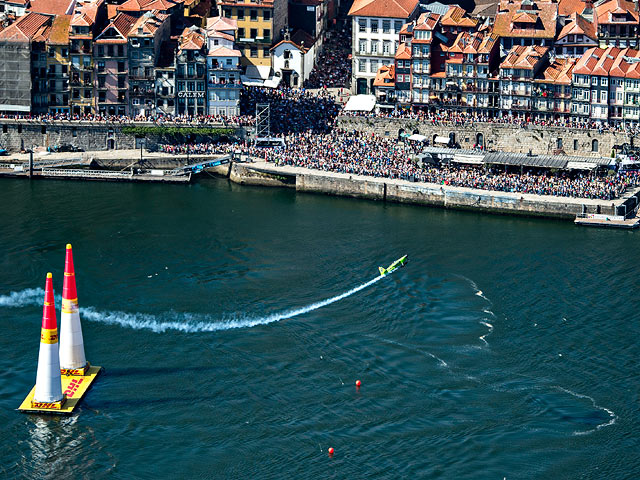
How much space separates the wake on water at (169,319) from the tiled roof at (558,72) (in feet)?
187

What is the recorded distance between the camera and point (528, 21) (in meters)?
154

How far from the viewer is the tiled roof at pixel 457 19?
159 metres

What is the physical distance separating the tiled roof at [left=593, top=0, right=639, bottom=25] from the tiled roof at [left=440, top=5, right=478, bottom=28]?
575 inches

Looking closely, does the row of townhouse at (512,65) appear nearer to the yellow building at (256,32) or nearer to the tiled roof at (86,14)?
the yellow building at (256,32)

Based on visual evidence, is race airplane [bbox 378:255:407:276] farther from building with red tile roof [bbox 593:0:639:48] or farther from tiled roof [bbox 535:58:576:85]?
building with red tile roof [bbox 593:0:639:48]

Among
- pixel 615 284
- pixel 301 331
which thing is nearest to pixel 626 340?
pixel 615 284

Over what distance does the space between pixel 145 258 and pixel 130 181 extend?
108ft

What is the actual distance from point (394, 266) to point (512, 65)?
46504 mm

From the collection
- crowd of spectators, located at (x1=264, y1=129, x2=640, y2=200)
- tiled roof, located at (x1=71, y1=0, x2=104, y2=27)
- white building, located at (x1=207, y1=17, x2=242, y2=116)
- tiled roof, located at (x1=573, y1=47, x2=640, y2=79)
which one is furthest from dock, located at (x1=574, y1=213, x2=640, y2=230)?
tiled roof, located at (x1=71, y1=0, x2=104, y2=27)

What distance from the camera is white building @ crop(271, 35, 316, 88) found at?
163625mm

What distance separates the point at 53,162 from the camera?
151000mm

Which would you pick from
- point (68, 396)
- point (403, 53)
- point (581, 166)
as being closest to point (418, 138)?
point (403, 53)

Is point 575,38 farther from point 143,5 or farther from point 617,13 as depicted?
point 143,5

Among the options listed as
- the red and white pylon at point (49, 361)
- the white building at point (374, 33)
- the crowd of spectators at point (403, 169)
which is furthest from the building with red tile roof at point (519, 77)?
the red and white pylon at point (49, 361)
